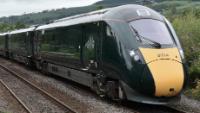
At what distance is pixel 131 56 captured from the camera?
1226cm

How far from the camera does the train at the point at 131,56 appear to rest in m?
12.0

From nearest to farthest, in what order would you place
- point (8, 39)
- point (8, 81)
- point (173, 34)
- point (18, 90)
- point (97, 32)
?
point (173, 34) < point (97, 32) < point (18, 90) < point (8, 81) < point (8, 39)

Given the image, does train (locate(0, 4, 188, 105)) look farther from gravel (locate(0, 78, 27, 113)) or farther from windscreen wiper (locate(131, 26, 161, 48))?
gravel (locate(0, 78, 27, 113))

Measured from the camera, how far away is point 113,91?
43.4 feet

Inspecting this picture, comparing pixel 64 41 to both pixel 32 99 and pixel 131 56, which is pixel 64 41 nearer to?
pixel 32 99

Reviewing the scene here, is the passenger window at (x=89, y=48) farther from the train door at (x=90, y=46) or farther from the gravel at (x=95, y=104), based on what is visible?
the gravel at (x=95, y=104)

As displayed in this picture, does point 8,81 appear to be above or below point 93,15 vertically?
below

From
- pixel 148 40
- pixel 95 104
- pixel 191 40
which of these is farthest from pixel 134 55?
pixel 191 40

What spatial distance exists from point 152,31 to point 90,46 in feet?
8.95

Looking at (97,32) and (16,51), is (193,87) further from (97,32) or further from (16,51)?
(16,51)

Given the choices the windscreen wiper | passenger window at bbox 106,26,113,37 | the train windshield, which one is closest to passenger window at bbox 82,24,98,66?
passenger window at bbox 106,26,113,37

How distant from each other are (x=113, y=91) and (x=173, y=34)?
2.35 meters

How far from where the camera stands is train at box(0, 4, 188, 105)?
39.2 feet

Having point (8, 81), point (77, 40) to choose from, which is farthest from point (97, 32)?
point (8, 81)
